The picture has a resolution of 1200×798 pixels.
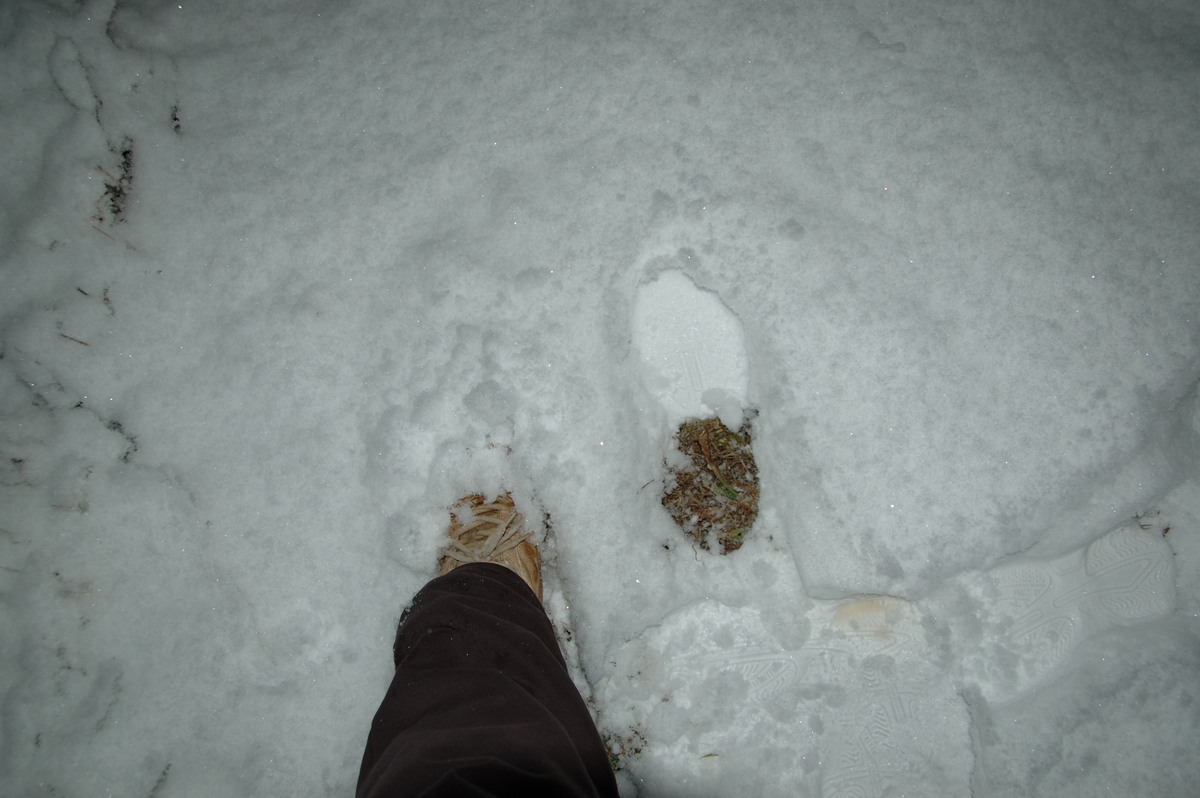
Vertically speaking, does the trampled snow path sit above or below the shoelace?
below

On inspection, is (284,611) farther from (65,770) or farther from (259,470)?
(65,770)

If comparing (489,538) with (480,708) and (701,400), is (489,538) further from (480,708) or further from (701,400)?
(701,400)

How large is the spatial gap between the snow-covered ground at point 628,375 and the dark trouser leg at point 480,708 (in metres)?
0.27

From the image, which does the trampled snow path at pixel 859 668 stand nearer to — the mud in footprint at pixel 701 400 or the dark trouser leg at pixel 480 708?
the mud in footprint at pixel 701 400

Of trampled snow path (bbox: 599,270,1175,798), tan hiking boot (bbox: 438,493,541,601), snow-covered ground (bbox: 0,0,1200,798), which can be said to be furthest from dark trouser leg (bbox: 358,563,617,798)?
trampled snow path (bbox: 599,270,1175,798)

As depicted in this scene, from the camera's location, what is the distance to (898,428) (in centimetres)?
169

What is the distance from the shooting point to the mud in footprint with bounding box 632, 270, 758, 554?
5.54 feet

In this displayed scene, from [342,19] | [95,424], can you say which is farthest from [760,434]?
[95,424]

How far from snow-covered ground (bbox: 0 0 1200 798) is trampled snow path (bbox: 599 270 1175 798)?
0.01 meters

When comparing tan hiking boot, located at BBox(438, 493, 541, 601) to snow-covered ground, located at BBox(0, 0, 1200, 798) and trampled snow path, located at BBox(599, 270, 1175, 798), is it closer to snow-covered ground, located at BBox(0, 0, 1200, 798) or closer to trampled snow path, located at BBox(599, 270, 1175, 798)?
snow-covered ground, located at BBox(0, 0, 1200, 798)

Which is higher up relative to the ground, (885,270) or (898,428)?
(885,270)

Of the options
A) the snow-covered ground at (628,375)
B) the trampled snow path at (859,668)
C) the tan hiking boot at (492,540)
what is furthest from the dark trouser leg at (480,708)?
the trampled snow path at (859,668)

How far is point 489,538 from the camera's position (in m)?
1.62

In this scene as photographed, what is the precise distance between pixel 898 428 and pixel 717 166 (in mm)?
901
